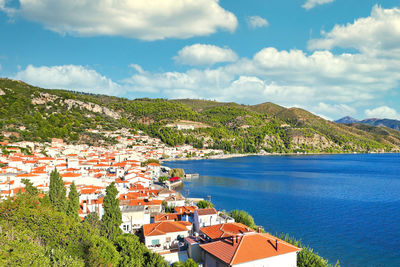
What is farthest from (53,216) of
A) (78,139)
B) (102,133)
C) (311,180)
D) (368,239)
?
(102,133)

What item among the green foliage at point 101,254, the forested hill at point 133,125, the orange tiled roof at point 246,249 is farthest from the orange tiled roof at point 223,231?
the forested hill at point 133,125

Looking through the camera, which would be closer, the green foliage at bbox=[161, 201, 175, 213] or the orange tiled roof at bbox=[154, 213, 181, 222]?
the orange tiled roof at bbox=[154, 213, 181, 222]

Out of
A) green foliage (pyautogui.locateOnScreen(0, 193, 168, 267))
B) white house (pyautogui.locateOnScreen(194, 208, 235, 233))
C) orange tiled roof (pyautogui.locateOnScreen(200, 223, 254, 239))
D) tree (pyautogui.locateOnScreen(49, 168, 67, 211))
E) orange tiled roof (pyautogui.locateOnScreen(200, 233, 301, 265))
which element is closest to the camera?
green foliage (pyautogui.locateOnScreen(0, 193, 168, 267))

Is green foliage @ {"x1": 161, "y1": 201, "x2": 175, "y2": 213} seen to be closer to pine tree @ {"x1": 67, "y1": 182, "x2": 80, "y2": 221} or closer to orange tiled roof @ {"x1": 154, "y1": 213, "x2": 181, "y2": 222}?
orange tiled roof @ {"x1": 154, "y1": 213, "x2": 181, "y2": 222}

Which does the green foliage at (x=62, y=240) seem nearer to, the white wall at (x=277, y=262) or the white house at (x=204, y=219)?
the white wall at (x=277, y=262)

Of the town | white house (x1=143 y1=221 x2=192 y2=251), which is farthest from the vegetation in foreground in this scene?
white house (x1=143 y1=221 x2=192 y2=251)

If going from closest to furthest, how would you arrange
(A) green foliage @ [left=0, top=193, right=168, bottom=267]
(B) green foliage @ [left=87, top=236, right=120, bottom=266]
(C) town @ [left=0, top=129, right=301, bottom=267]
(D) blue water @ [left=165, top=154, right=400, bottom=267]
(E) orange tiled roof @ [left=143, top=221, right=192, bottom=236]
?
(A) green foliage @ [left=0, top=193, right=168, bottom=267] → (B) green foliage @ [left=87, top=236, right=120, bottom=266] → (C) town @ [left=0, top=129, right=301, bottom=267] → (E) orange tiled roof @ [left=143, top=221, right=192, bottom=236] → (D) blue water @ [left=165, top=154, right=400, bottom=267]

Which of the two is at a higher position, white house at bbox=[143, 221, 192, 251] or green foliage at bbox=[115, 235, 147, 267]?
green foliage at bbox=[115, 235, 147, 267]
